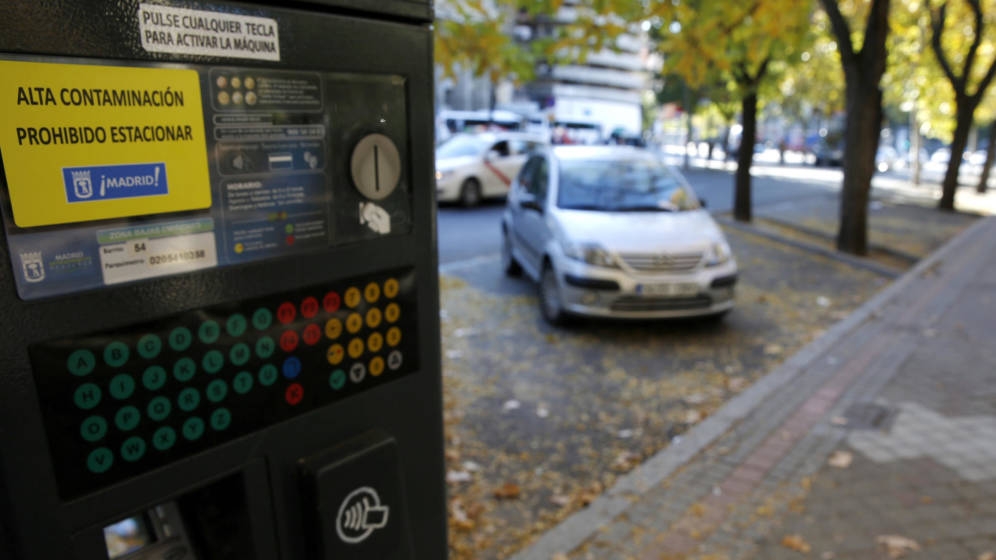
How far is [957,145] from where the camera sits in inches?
674

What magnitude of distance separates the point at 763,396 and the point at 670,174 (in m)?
3.17

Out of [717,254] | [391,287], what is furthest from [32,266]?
[717,254]

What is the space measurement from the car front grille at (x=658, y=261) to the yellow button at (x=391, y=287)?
5068 mm

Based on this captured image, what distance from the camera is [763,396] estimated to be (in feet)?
16.5

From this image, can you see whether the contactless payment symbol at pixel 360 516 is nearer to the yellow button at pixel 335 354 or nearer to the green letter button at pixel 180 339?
the yellow button at pixel 335 354

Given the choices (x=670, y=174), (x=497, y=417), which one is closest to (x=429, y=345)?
(x=497, y=417)

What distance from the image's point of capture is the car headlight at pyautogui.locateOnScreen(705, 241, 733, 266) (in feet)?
20.6

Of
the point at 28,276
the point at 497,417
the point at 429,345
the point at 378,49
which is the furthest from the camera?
the point at 497,417

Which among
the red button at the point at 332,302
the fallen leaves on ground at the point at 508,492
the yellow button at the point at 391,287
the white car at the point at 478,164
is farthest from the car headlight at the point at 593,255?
the white car at the point at 478,164

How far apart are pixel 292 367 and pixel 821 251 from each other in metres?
11.1

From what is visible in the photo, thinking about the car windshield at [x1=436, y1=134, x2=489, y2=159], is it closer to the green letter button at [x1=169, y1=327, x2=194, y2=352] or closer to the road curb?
the road curb

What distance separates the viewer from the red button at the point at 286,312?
3.42 ft

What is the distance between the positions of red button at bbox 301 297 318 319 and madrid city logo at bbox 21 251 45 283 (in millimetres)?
346

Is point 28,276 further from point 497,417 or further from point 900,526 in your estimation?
point 497,417
